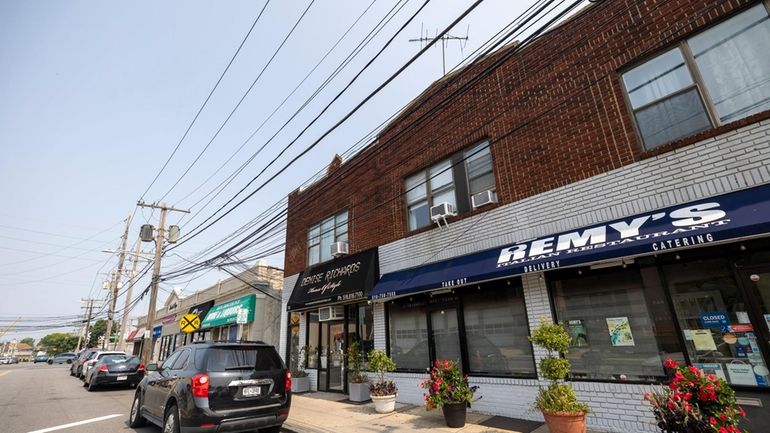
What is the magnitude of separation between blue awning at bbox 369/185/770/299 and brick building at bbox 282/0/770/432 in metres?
0.03

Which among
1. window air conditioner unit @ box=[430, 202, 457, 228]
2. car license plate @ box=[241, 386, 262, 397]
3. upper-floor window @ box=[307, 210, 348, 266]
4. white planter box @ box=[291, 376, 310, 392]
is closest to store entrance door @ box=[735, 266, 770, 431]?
window air conditioner unit @ box=[430, 202, 457, 228]

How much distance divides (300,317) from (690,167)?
12777 millimetres

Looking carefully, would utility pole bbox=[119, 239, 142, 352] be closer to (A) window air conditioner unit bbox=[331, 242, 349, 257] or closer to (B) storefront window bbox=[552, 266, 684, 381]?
(A) window air conditioner unit bbox=[331, 242, 349, 257]

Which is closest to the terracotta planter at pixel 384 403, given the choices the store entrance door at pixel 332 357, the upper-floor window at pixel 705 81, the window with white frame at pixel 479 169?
the store entrance door at pixel 332 357

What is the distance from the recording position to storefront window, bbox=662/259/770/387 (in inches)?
200

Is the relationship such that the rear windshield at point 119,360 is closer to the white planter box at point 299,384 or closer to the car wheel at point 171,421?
the white planter box at point 299,384

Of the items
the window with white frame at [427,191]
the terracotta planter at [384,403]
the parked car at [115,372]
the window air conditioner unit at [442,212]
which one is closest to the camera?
the terracotta planter at [384,403]

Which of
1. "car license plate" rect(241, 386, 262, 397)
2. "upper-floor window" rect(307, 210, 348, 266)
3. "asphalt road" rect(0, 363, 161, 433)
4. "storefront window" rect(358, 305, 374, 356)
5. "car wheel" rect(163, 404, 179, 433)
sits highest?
"upper-floor window" rect(307, 210, 348, 266)

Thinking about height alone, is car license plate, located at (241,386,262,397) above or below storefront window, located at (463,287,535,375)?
below

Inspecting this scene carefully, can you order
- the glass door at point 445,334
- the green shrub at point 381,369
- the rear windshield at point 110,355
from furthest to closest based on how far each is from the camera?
the rear windshield at point 110,355, the glass door at point 445,334, the green shrub at point 381,369

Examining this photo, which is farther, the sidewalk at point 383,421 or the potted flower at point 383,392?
the potted flower at point 383,392

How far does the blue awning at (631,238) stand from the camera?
4.90 meters

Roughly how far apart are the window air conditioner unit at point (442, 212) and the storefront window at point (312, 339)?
6.84m

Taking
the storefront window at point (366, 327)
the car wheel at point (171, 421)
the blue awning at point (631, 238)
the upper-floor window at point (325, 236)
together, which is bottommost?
the car wheel at point (171, 421)
